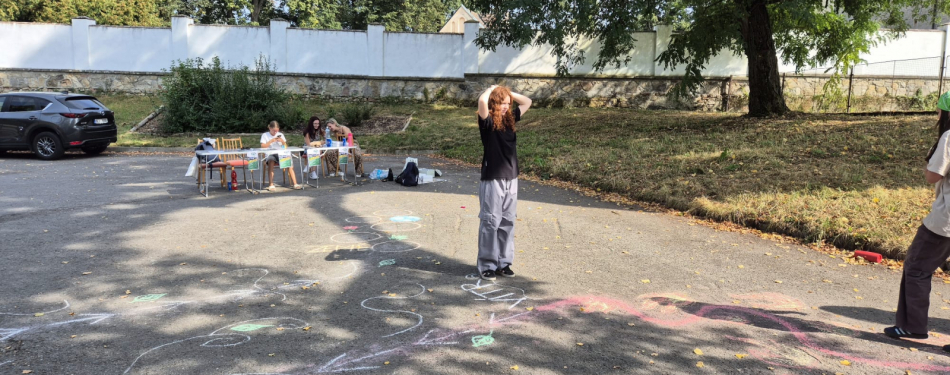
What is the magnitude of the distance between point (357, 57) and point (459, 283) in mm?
20140

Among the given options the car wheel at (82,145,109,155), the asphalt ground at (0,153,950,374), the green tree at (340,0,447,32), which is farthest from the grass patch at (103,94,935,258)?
the green tree at (340,0,447,32)

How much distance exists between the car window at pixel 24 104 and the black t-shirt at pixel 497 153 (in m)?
14.2

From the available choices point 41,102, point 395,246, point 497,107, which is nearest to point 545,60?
point 41,102

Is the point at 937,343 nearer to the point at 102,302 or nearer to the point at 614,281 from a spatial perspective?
the point at 614,281

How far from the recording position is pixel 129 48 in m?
23.9

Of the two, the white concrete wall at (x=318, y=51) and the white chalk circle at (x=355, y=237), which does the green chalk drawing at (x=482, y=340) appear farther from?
the white concrete wall at (x=318, y=51)

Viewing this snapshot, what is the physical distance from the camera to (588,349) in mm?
4125

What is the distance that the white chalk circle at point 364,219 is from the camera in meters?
8.14

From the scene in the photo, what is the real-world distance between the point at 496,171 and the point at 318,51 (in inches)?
804

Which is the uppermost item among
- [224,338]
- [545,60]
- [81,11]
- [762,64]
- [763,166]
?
[81,11]

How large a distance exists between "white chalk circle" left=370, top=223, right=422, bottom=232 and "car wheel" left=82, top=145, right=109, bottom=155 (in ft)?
36.5

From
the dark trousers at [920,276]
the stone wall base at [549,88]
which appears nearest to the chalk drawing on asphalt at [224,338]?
the dark trousers at [920,276]

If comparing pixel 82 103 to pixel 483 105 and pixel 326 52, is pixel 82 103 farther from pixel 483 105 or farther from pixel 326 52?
pixel 483 105

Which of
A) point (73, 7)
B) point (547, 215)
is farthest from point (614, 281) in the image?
point (73, 7)
